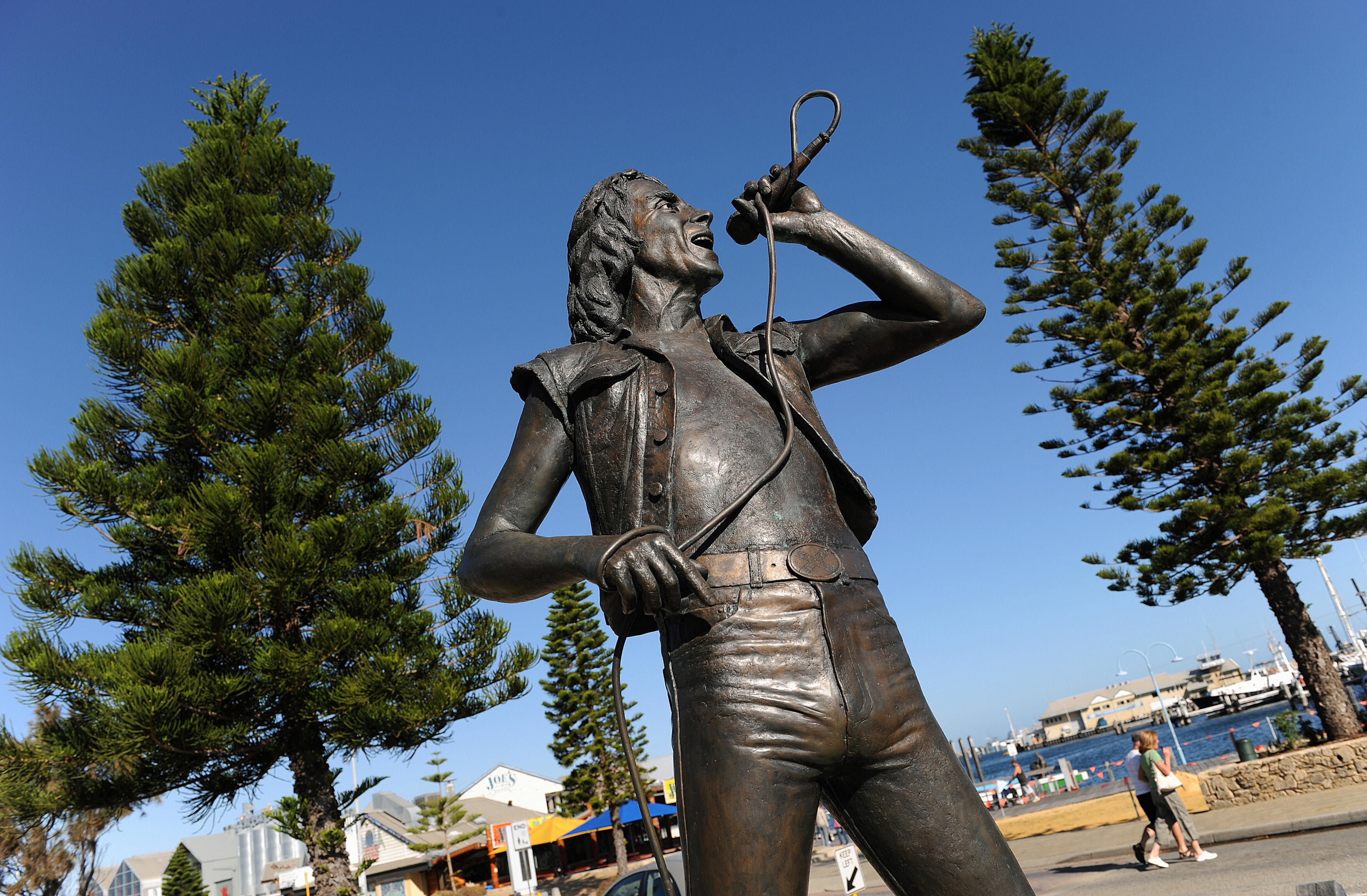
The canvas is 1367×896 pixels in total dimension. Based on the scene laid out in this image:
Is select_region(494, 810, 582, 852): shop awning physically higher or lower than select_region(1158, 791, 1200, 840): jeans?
higher

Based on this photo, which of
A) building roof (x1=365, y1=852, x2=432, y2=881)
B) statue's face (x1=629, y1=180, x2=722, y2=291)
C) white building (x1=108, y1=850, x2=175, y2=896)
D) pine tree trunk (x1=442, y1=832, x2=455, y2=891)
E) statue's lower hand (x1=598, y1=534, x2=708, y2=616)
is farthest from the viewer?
white building (x1=108, y1=850, x2=175, y2=896)

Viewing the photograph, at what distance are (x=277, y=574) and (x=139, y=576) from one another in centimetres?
242

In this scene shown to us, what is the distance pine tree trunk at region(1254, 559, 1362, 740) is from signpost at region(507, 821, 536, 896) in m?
14.9

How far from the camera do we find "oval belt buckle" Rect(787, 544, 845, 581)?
163cm

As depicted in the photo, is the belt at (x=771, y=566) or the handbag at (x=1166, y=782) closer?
the belt at (x=771, y=566)

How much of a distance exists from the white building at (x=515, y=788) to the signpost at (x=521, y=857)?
32.4m

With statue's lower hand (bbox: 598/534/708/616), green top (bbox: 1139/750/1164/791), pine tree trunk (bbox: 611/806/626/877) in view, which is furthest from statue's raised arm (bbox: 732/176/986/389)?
pine tree trunk (bbox: 611/806/626/877)

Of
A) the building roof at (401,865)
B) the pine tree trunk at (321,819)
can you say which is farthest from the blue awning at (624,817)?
the pine tree trunk at (321,819)

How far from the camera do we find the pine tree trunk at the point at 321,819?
12.0 metres

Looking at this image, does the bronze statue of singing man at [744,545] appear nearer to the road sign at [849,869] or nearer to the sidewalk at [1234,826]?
the road sign at [849,869]

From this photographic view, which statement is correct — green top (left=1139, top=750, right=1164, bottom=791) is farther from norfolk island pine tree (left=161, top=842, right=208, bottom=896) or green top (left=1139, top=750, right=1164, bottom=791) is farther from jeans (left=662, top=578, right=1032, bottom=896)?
norfolk island pine tree (left=161, top=842, right=208, bottom=896)

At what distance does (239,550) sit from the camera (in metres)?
12.4

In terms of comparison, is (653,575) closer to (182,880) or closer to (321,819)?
(321,819)

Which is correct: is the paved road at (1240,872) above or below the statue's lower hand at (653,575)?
below
